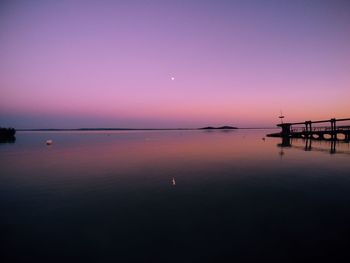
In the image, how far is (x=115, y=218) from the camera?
34.3 ft

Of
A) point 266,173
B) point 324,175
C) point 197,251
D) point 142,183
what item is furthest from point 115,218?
point 324,175

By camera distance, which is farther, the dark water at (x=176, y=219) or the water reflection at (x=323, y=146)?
the water reflection at (x=323, y=146)

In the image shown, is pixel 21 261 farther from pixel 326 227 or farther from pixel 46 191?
pixel 326 227

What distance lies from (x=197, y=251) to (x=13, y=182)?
19.3 meters

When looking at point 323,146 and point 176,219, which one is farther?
point 323,146

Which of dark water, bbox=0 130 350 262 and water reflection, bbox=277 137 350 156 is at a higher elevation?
water reflection, bbox=277 137 350 156

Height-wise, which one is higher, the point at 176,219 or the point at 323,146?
the point at 323,146

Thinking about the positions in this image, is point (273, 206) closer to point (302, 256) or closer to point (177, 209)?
point (302, 256)

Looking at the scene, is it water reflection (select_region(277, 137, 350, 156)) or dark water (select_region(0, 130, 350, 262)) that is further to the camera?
water reflection (select_region(277, 137, 350, 156))

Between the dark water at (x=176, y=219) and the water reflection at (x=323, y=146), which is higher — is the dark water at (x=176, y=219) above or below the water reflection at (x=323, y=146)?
below

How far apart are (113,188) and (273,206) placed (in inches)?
469

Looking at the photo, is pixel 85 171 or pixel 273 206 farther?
pixel 85 171

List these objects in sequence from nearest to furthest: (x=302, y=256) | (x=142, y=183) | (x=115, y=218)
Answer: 1. (x=302, y=256)
2. (x=115, y=218)
3. (x=142, y=183)

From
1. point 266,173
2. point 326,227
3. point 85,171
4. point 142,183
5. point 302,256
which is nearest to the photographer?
point 302,256
